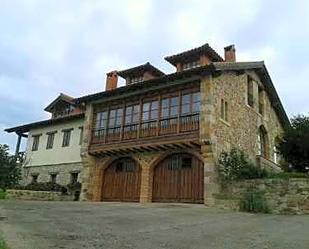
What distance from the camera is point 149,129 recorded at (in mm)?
21141

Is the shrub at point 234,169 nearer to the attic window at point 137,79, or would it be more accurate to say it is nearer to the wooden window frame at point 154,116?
the wooden window frame at point 154,116

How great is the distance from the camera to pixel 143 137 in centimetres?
2116

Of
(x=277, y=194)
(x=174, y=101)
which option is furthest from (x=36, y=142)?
(x=277, y=194)

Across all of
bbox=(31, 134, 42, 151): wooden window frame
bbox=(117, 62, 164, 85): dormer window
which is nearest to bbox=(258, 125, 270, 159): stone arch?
bbox=(117, 62, 164, 85): dormer window

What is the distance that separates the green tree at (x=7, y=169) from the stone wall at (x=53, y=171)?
4.05 meters

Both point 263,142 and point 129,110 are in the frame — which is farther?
point 263,142

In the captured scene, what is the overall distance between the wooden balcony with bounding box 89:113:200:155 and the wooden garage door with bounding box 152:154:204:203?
91 cm

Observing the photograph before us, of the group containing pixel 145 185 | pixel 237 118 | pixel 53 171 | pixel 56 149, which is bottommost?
pixel 145 185

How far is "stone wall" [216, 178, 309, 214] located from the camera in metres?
16.9

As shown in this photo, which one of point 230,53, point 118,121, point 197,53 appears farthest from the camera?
point 230,53

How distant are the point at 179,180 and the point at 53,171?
12.8 meters

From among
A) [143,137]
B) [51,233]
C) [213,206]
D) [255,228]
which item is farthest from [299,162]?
[51,233]

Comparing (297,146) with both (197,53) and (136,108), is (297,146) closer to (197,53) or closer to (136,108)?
(197,53)

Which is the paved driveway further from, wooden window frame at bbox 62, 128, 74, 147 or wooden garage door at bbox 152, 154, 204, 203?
wooden window frame at bbox 62, 128, 74, 147
